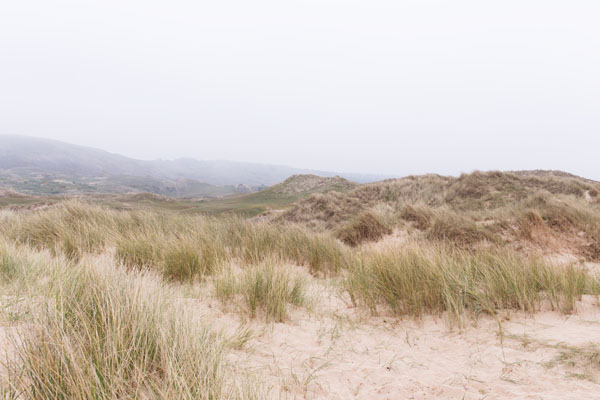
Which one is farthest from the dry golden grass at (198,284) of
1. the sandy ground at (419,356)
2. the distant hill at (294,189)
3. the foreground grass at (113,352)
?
the distant hill at (294,189)

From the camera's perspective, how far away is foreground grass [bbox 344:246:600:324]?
2.89m

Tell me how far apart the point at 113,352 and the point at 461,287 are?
3.22m

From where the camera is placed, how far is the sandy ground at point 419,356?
5.90 feet

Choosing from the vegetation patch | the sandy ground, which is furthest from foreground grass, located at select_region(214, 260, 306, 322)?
the vegetation patch

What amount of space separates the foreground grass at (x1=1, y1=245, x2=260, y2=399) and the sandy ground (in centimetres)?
46

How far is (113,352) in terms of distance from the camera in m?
1.36

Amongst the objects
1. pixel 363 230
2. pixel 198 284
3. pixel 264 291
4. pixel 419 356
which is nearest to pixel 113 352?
pixel 264 291

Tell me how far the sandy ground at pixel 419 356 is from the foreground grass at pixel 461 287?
147 mm

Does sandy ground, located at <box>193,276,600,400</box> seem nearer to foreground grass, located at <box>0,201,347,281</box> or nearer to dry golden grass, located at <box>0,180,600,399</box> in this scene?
dry golden grass, located at <box>0,180,600,399</box>

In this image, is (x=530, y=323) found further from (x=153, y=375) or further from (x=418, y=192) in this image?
(x=418, y=192)

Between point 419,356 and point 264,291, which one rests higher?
point 264,291

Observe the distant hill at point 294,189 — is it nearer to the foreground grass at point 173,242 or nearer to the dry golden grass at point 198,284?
the foreground grass at point 173,242

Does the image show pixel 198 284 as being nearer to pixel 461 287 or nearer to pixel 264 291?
pixel 264 291

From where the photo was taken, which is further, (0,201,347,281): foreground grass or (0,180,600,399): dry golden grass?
(0,201,347,281): foreground grass
